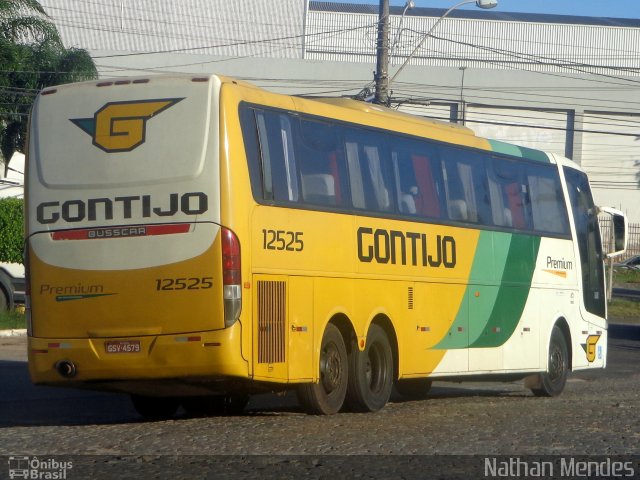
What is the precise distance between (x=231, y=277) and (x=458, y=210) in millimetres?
4649

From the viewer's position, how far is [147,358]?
10.1 meters

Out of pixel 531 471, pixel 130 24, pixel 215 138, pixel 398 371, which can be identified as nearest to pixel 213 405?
pixel 398 371

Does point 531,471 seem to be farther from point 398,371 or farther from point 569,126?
point 569,126

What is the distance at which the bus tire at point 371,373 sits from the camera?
11.8m

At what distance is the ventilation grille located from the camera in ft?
33.8

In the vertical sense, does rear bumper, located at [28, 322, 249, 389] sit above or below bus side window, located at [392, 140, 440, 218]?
below

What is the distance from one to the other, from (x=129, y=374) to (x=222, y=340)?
0.95 meters

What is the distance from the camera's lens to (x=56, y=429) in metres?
10.1

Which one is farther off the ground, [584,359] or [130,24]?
[130,24]

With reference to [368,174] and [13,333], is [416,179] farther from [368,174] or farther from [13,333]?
[13,333]

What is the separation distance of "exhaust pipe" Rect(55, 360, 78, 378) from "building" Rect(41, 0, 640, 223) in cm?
4113

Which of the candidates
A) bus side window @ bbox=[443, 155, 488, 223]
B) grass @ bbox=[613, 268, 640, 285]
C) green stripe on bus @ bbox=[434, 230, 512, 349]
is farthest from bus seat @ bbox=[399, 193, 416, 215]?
grass @ bbox=[613, 268, 640, 285]

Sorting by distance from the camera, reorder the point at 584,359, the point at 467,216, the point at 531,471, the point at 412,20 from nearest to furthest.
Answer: the point at 531,471, the point at 467,216, the point at 584,359, the point at 412,20

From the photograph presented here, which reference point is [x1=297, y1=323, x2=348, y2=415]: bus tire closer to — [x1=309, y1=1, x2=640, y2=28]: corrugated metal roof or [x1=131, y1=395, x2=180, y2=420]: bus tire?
[x1=131, y1=395, x2=180, y2=420]: bus tire
